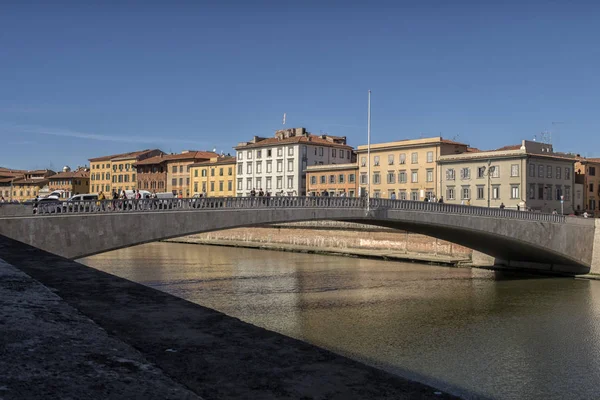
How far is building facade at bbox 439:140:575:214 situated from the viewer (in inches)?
2255

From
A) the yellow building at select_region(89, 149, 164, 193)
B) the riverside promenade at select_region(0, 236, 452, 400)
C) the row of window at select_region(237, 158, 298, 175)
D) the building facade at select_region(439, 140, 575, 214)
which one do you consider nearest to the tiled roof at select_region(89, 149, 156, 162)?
the yellow building at select_region(89, 149, 164, 193)

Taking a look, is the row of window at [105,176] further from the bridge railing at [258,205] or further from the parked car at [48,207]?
the parked car at [48,207]

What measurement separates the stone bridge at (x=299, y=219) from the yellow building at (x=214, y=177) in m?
49.9

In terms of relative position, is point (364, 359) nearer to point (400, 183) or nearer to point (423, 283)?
point (423, 283)

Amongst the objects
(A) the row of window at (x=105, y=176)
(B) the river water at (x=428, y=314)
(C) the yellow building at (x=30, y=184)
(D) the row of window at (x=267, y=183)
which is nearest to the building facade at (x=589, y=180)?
(B) the river water at (x=428, y=314)

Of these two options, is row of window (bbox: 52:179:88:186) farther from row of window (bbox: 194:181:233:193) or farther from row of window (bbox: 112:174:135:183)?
row of window (bbox: 194:181:233:193)

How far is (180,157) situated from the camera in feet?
315

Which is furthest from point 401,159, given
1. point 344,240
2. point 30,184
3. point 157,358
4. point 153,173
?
point 30,184

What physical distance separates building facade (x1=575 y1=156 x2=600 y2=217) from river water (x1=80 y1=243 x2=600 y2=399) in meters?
30.3

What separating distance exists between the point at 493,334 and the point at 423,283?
13.0 metres

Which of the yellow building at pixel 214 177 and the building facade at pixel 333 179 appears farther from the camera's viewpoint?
the yellow building at pixel 214 177

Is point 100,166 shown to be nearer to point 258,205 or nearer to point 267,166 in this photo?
point 267,166

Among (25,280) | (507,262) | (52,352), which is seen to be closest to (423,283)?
(507,262)

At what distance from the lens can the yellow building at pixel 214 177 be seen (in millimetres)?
88875
